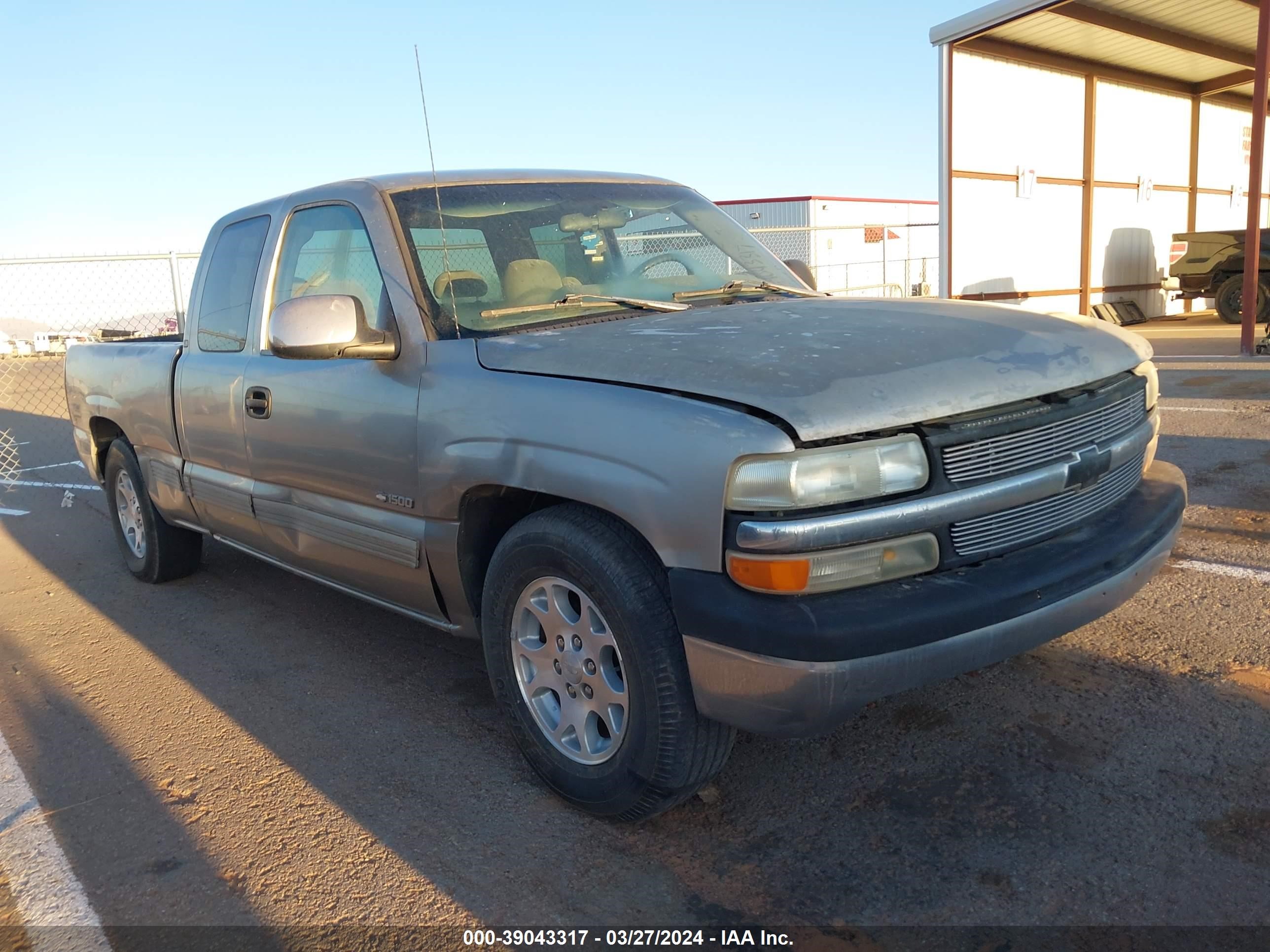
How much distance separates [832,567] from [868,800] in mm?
872

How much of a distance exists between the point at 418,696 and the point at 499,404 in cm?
144

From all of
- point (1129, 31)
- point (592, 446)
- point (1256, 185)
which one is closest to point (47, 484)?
point (592, 446)

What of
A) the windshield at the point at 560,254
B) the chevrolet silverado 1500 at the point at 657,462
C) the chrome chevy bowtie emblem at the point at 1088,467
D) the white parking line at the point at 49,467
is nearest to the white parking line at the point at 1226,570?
the chevrolet silverado 1500 at the point at 657,462

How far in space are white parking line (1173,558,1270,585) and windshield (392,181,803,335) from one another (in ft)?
6.98

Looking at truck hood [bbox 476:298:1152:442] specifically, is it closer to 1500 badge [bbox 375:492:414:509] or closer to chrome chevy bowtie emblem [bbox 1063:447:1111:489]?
chrome chevy bowtie emblem [bbox 1063:447:1111:489]

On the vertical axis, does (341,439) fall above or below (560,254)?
below

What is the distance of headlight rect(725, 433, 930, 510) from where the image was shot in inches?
88.1

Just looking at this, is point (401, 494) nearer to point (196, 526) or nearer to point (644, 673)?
point (644, 673)

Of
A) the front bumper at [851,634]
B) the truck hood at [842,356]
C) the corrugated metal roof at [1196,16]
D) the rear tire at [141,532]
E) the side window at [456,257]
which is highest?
the corrugated metal roof at [1196,16]

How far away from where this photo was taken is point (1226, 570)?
4.23m

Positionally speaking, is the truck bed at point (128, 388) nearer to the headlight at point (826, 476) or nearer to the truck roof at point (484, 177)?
the truck roof at point (484, 177)

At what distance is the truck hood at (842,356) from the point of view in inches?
92.0

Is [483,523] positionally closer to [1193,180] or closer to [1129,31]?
[1129,31]

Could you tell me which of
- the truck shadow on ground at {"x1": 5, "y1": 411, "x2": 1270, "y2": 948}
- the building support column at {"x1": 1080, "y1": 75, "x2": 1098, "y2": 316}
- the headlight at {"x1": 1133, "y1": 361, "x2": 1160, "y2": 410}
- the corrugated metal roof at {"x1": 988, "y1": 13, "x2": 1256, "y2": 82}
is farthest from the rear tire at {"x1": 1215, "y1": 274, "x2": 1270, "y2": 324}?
the truck shadow on ground at {"x1": 5, "y1": 411, "x2": 1270, "y2": 948}
